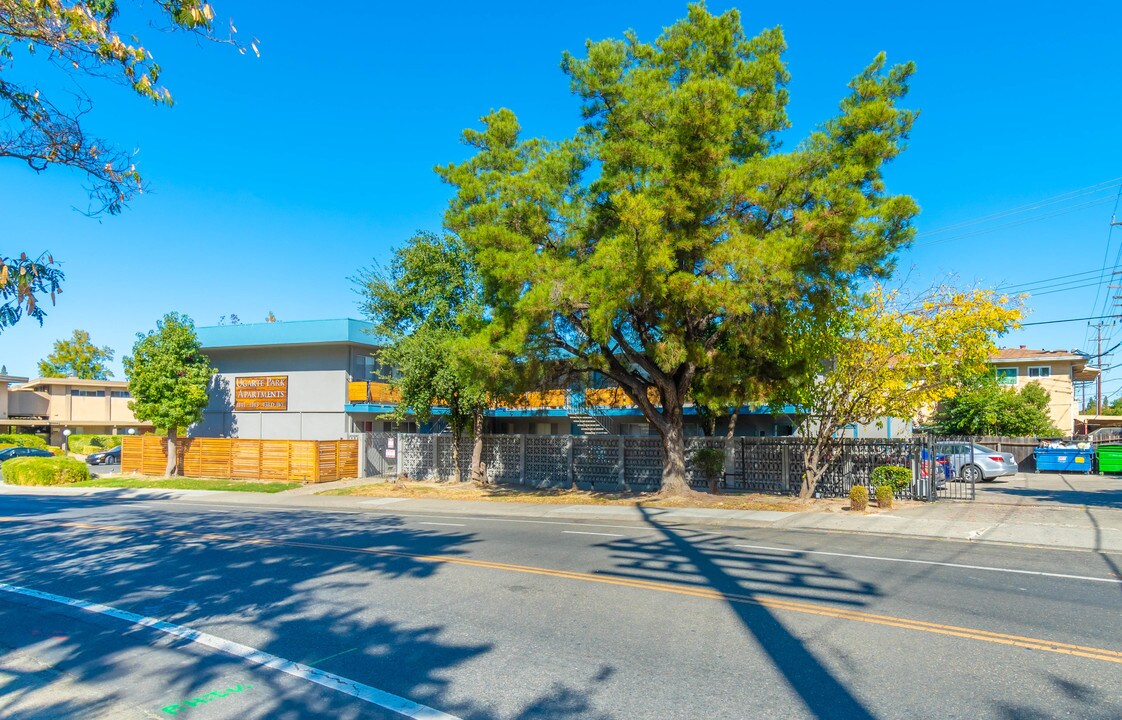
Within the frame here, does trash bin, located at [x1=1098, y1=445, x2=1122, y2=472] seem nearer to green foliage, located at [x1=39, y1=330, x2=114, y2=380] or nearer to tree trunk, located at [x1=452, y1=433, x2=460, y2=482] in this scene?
tree trunk, located at [x1=452, y1=433, x2=460, y2=482]

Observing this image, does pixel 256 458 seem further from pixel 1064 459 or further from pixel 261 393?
pixel 1064 459

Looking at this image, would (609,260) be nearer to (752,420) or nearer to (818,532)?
(818,532)

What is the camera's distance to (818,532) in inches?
566

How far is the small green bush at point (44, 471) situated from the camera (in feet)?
97.5

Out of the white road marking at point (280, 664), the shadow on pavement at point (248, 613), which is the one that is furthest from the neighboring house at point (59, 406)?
the white road marking at point (280, 664)

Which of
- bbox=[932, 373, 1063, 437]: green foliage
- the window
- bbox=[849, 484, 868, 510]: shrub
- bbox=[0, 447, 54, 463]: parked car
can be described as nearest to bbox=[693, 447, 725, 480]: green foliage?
bbox=[849, 484, 868, 510]: shrub

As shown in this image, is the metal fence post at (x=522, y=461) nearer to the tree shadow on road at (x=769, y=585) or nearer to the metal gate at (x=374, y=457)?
the metal gate at (x=374, y=457)

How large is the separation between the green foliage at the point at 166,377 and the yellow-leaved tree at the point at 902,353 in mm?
24718

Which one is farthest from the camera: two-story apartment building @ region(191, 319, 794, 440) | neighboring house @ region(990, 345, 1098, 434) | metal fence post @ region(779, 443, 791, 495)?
neighboring house @ region(990, 345, 1098, 434)

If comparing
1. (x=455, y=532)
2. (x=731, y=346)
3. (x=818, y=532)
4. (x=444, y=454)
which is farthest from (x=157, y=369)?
(x=818, y=532)

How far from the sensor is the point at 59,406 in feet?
177

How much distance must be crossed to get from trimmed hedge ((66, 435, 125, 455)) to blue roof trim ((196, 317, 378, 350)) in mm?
22008

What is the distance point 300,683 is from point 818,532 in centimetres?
1113

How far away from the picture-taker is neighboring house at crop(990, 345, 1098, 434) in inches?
1884
